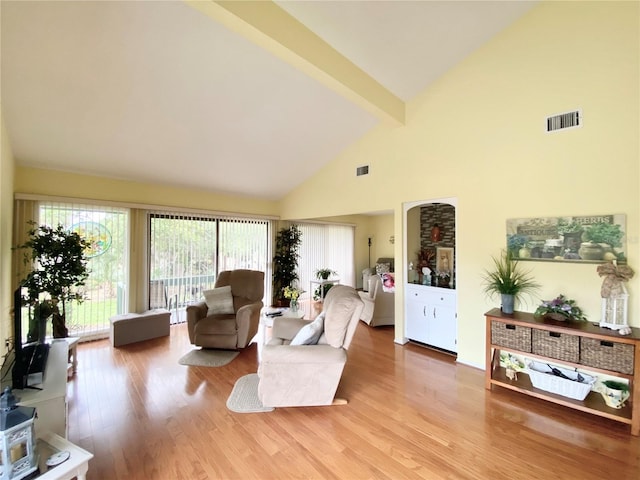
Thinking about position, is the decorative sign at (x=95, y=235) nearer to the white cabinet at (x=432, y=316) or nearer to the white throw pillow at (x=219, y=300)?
the white throw pillow at (x=219, y=300)

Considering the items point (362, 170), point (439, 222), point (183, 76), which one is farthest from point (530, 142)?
point (183, 76)

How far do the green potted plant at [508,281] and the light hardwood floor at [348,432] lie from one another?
964mm

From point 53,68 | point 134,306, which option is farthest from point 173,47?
point 134,306

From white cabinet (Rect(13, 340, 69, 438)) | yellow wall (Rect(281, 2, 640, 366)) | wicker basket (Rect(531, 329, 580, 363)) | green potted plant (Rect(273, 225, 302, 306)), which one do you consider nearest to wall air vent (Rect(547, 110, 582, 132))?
yellow wall (Rect(281, 2, 640, 366))

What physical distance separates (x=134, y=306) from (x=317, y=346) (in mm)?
3544

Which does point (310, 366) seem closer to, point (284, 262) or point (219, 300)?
point (219, 300)

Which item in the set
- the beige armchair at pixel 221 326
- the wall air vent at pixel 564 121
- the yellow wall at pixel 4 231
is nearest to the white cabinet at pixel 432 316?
the wall air vent at pixel 564 121

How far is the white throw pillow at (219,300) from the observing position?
389 centimetres

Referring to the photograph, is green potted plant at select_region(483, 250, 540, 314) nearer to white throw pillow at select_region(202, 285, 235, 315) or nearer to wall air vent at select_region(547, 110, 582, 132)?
wall air vent at select_region(547, 110, 582, 132)

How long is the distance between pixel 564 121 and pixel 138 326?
5892 millimetres

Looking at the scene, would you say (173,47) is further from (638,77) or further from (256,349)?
(638,77)

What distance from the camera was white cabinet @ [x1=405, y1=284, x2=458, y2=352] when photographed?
368 centimetres

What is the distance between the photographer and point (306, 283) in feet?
23.6

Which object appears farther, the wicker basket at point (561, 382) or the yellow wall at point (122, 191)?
the yellow wall at point (122, 191)
